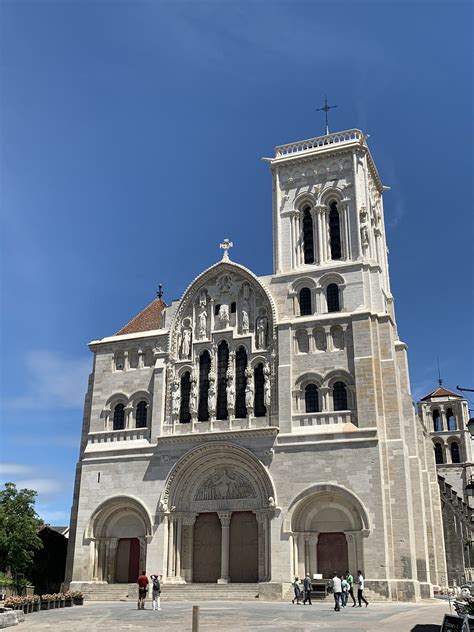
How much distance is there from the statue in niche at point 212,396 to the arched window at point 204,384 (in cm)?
59

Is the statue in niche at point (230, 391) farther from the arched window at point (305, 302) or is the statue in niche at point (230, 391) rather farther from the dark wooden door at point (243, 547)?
the dark wooden door at point (243, 547)

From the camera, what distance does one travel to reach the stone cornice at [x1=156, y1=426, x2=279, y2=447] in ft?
117

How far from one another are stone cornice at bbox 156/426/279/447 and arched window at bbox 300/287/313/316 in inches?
295

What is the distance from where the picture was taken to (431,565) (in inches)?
1432

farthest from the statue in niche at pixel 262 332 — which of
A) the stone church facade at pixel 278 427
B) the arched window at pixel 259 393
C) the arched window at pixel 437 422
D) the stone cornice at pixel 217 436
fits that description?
the arched window at pixel 437 422

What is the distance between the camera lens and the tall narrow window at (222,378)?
38.2m

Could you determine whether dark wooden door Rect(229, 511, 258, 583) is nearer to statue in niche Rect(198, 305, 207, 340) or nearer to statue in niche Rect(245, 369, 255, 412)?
statue in niche Rect(245, 369, 255, 412)

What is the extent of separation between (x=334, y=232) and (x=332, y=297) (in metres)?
4.74

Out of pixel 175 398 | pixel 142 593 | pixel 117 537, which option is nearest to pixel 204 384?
pixel 175 398

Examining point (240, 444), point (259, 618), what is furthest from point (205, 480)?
point (259, 618)

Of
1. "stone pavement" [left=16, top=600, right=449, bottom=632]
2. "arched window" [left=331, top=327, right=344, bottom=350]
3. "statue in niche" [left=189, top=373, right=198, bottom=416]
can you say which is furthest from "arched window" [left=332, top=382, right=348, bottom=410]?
"stone pavement" [left=16, top=600, right=449, bottom=632]

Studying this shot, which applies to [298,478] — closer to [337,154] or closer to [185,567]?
[185,567]

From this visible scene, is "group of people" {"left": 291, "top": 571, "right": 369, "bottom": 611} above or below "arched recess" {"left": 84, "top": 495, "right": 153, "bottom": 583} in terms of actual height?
below

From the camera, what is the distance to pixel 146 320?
45.2 meters
